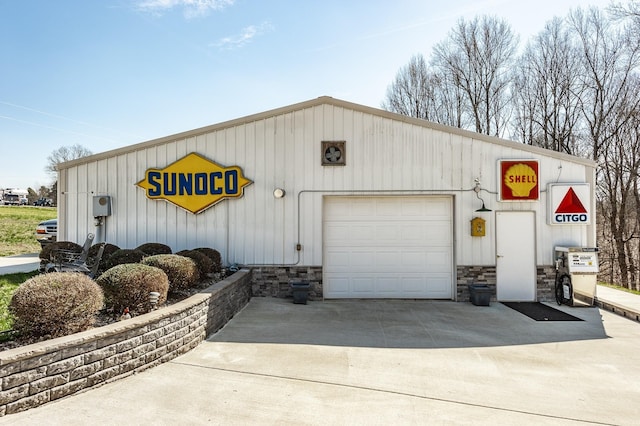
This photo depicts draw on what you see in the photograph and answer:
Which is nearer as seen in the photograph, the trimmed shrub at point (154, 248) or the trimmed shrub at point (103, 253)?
the trimmed shrub at point (103, 253)

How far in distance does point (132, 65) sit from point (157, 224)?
411cm

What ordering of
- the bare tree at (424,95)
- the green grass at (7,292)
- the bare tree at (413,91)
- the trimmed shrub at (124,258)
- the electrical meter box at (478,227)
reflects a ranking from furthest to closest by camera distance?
the bare tree at (413,91)
the bare tree at (424,95)
the electrical meter box at (478,227)
the trimmed shrub at (124,258)
the green grass at (7,292)

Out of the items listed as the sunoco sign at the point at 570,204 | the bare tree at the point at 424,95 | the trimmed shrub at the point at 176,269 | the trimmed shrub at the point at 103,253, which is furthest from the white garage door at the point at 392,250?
the bare tree at the point at 424,95

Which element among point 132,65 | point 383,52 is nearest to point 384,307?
point 383,52

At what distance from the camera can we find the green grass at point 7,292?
473 cm

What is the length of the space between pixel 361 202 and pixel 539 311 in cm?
426

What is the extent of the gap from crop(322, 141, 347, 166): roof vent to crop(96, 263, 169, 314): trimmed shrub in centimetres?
488

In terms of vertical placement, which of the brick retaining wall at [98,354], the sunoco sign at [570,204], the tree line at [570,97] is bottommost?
the brick retaining wall at [98,354]

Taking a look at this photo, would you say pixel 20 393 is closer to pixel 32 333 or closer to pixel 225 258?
pixel 32 333

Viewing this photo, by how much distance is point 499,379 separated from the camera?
14.3ft

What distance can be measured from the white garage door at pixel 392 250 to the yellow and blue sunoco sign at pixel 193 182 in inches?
92.3

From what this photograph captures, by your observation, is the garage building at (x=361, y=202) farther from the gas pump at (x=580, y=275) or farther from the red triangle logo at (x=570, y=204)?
the gas pump at (x=580, y=275)

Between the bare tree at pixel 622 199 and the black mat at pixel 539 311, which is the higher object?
the bare tree at pixel 622 199

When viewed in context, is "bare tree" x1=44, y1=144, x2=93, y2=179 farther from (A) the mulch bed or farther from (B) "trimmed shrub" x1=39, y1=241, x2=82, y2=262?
(A) the mulch bed
